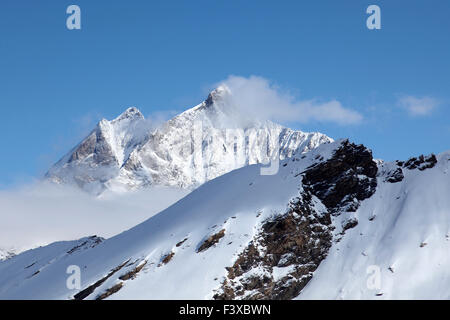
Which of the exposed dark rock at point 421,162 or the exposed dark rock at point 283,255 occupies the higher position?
the exposed dark rock at point 421,162

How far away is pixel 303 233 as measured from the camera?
12356 cm

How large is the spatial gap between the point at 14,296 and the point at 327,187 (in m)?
77.6

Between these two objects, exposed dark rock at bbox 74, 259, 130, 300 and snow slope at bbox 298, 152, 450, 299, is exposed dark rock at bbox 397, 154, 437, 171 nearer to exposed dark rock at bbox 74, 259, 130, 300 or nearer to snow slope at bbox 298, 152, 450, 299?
snow slope at bbox 298, 152, 450, 299

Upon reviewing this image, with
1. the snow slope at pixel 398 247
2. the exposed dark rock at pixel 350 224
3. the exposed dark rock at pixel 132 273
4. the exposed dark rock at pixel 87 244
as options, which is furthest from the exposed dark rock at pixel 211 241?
the exposed dark rock at pixel 87 244

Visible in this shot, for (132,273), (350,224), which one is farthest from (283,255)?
(132,273)

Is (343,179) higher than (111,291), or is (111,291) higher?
(343,179)

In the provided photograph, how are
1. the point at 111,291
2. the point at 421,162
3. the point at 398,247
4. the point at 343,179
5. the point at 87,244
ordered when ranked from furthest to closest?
the point at 87,244 → the point at 421,162 → the point at 343,179 → the point at 398,247 → the point at 111,291

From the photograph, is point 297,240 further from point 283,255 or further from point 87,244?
point 87,244

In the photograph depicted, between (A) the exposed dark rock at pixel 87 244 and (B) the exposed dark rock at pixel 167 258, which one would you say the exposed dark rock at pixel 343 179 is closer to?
(B) the exposed dark rock at pixel 167 258

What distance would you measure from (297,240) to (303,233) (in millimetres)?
2450

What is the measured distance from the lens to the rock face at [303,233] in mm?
112500

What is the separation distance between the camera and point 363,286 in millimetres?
111562

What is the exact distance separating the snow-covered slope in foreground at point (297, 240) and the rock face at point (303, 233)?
214mm
